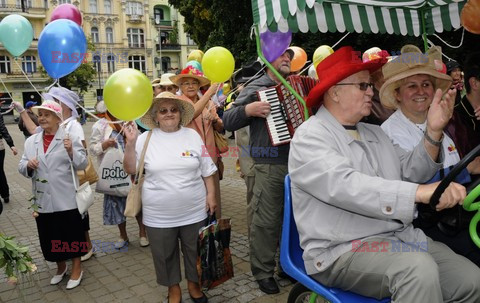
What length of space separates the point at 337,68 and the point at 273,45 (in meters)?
1.39

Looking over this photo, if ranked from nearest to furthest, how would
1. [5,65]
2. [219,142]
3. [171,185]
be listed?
[171,185] < [219,142] < [5,65]

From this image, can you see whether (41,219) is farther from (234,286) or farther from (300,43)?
(300,43)

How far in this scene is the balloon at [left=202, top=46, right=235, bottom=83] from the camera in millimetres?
4188

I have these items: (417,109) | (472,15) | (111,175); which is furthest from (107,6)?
(417,109)

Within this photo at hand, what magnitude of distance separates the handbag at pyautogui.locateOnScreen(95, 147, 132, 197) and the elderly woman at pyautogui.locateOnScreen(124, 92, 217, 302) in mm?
1443

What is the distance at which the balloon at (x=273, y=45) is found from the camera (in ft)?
12.0

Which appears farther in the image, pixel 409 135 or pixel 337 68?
pixel 409 135

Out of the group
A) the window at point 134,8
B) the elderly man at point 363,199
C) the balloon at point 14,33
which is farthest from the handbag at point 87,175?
the window at point 134,8

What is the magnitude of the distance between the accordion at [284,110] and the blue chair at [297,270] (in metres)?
0.99

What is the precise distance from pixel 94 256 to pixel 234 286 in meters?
1.94

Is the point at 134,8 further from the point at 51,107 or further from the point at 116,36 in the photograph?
the point at 51,107

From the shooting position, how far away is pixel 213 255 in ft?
10.9

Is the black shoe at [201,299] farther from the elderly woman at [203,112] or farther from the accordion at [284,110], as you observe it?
the accordion at [284,110]

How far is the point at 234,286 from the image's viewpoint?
3.75 metres
